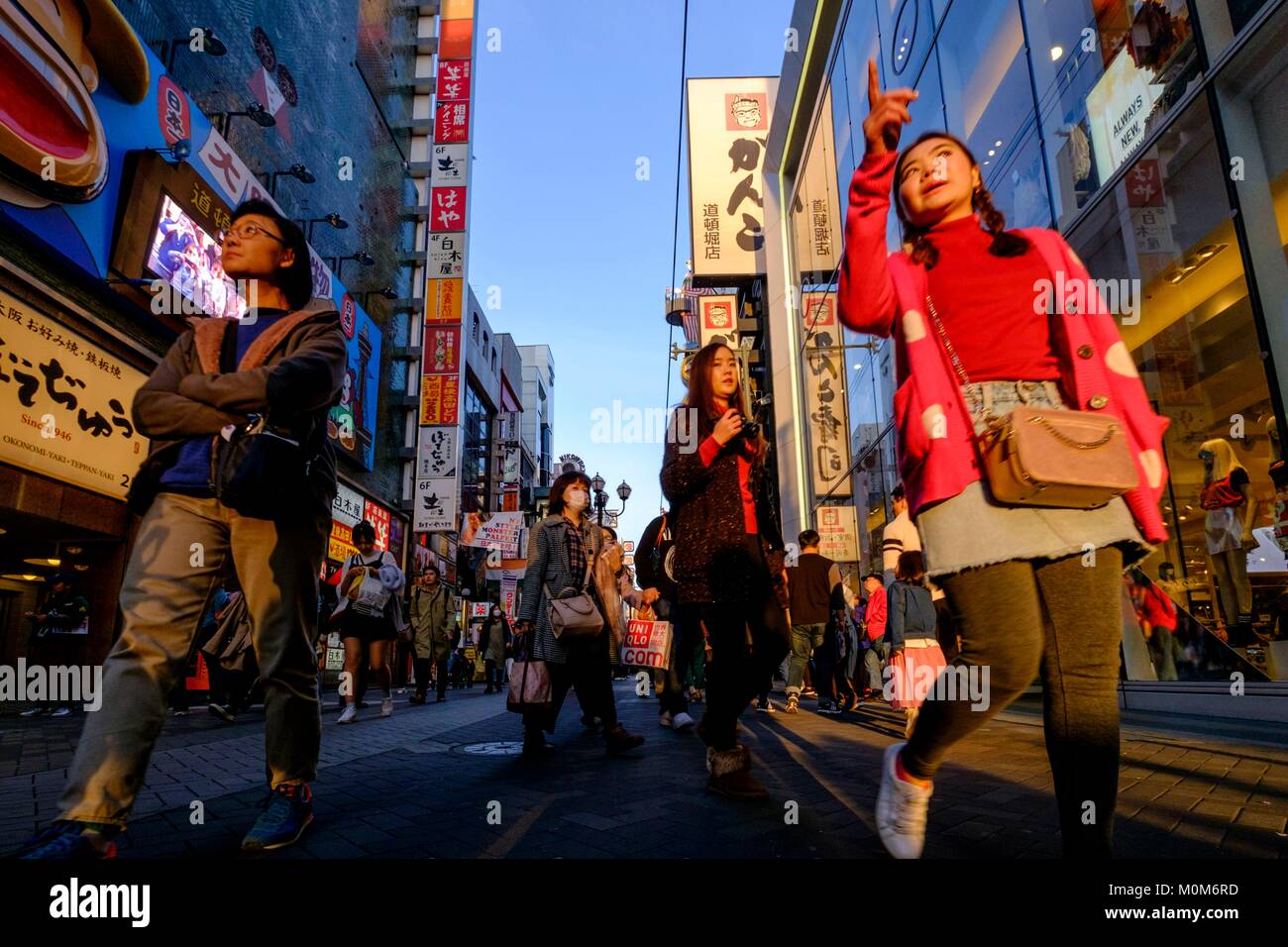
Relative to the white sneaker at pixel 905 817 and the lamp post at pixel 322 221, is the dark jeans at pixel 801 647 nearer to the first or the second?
the white sneaker at pixel 905 817

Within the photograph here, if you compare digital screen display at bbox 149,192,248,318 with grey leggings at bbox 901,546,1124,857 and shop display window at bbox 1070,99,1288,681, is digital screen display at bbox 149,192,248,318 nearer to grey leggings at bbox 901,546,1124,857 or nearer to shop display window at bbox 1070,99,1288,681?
grey leggings at bbox 901,546,1124,857

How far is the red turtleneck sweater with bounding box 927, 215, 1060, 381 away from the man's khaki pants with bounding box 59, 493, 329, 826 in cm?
218

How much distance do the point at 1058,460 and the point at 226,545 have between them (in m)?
2.45

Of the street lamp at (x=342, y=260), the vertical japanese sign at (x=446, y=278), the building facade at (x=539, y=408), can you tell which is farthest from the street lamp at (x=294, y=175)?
the building facade at (x=539, y=408)

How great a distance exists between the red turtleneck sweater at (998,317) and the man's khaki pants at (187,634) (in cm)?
218

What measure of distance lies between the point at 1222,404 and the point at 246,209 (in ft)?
23.5

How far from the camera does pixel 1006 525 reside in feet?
6.00

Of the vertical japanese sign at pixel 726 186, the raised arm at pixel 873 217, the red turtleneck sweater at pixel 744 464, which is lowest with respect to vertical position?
the red turtleneck sweater at pixel 744 464

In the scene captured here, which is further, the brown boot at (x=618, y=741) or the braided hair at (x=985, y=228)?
the brown boot at (x=618, y=741)

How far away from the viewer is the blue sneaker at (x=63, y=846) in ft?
5.91

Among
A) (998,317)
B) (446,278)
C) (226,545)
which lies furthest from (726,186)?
(226,545)

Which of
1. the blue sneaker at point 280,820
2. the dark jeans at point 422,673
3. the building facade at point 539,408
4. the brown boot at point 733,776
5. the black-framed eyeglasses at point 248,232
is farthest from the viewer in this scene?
the building facade at point 539,408

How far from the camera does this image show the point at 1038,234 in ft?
6.90
